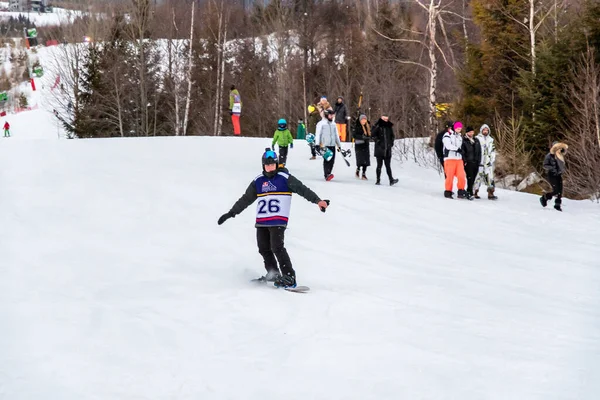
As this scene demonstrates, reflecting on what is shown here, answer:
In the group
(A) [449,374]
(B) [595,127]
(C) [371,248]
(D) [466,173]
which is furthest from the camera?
(B) [595,127]

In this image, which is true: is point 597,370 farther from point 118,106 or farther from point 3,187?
point 118,106

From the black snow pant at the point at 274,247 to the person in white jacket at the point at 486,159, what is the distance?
8.27m

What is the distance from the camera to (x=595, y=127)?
20.4 metres

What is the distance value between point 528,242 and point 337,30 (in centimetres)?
4370

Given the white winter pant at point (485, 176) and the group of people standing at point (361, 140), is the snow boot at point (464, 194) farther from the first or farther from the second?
the group of people standing at point (361, 140)

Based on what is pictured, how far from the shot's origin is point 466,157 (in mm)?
14742

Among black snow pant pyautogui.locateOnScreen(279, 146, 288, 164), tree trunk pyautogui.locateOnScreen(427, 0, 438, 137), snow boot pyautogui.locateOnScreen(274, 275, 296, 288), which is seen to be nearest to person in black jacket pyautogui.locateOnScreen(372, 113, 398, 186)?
black snow pant pyautogui.locateOnScreen(279, 146, 288, 164)

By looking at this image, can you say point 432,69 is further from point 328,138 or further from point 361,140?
point 328,138

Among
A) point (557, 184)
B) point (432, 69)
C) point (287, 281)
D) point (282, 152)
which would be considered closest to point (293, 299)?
point (287, 281)

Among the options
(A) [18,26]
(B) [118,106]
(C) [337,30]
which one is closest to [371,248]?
(B) [118,106]

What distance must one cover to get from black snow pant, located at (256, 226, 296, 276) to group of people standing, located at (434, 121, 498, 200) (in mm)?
7483

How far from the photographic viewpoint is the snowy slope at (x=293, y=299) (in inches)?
204

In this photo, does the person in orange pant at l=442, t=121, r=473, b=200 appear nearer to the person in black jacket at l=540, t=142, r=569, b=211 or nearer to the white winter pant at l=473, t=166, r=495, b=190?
the white winter pant at l=473, t=166, r=495, b=190

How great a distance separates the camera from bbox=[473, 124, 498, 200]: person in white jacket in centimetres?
1479
